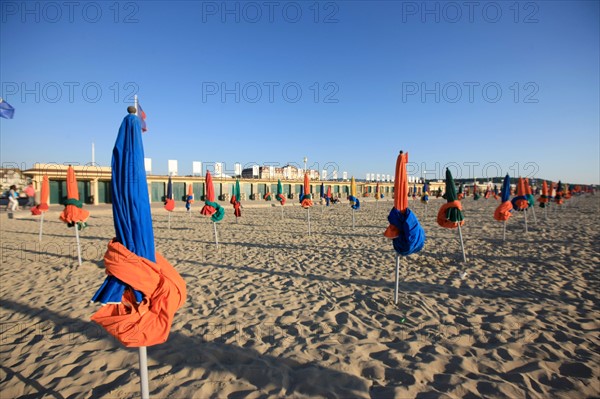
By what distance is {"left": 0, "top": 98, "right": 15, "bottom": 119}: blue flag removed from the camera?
791 centimetres

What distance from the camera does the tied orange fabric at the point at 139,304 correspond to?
1985 mm

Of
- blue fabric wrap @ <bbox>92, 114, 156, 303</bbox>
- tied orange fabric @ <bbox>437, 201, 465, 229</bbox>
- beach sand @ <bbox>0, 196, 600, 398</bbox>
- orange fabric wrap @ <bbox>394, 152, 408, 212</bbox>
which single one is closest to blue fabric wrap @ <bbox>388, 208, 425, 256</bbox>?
orange fabric wrap @ <bbox>394, 152, 408, 212</bbox>

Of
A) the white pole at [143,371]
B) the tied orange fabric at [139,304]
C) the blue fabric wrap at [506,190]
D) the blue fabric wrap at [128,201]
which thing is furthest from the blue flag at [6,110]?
the blue fabric wrap at [506,190]

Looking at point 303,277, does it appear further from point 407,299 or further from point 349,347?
point 349,347

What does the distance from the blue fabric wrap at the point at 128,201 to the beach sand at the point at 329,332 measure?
1.57 metres

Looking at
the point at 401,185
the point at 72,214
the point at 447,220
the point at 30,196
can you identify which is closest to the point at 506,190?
the point at 447,220

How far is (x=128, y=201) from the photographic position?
2.05m

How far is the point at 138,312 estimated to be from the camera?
2.09 metres

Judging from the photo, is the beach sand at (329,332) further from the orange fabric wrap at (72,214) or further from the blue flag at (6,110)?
the blue flag at (6,110)

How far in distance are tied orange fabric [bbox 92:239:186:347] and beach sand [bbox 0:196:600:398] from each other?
1251 mm

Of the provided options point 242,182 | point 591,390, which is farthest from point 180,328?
point 242,182

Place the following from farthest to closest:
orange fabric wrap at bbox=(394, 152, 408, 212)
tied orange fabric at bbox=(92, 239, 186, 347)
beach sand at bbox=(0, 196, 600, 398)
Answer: orange fabric wrap at bbox=(394, 152, 408, 212) < beach sand at bbox=(0, 196, 600, 398) < tied orange fabric at bbox=(92, 239, 186, 347)

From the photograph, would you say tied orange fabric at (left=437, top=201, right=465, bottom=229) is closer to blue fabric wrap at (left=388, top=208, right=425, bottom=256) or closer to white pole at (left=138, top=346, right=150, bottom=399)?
blue fabric wrap at (left=388, top=208, right=425, bottom=256)

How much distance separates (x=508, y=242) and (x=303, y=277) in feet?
29.0
